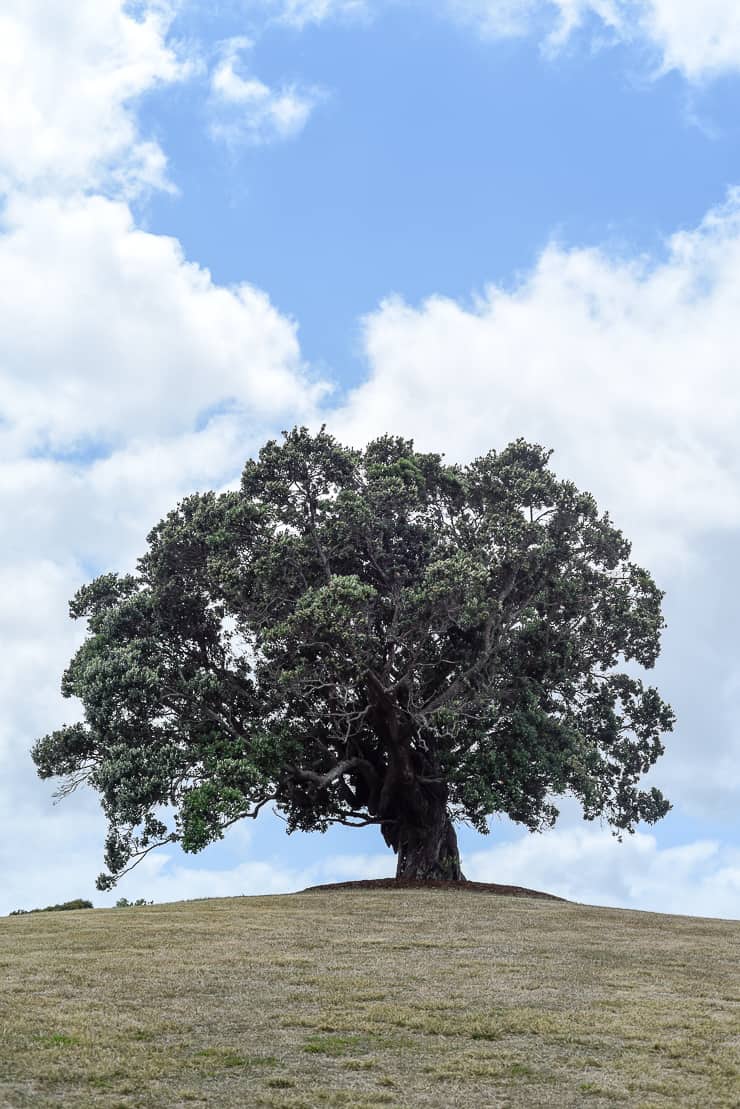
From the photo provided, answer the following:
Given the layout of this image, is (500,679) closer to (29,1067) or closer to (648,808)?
(648,808)

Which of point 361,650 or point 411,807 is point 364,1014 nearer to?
point 361,650

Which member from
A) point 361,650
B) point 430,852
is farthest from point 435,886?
point 361,650

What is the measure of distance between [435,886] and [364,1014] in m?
19.4

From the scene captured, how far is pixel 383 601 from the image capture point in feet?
117

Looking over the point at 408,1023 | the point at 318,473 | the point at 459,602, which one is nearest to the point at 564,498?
the point at 459,602

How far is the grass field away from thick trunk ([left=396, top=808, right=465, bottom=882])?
9.98 meters

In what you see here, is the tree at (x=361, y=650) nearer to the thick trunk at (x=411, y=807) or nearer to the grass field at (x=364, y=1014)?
the thick trunk at (x=411, y=807)

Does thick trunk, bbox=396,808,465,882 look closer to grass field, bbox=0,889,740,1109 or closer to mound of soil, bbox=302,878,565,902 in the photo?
mound of soil, bbox=302,878,565,902

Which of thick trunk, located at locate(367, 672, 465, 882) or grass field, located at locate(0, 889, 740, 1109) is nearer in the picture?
grass field, located at locate(0, 889, 740, 1109)

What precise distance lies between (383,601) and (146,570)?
8906 mm

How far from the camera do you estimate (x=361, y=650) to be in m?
32.7

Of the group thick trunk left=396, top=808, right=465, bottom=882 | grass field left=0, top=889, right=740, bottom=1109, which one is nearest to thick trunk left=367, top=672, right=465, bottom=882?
thick trunk left=396, top=808, right=465, bottom=882

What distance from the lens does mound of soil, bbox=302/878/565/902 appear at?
34406mm

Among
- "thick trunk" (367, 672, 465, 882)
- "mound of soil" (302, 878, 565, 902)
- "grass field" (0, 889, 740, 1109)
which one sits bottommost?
"grass field" (0, 889, 740, 1109)
